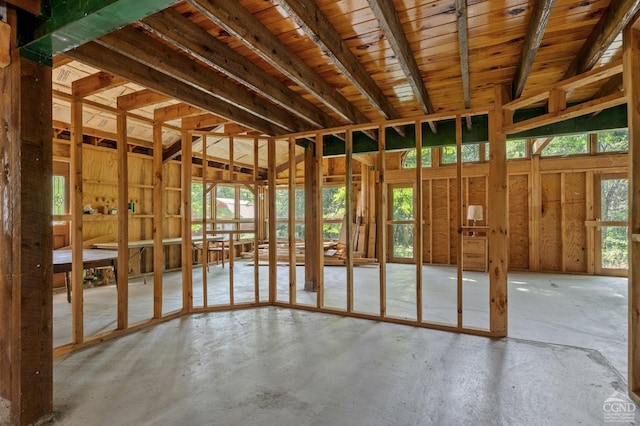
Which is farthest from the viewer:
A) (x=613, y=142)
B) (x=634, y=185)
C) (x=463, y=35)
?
(x=613, y=142)

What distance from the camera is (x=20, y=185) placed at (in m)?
1.80

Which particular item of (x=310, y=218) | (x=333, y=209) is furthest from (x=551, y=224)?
(x=310, y=218)

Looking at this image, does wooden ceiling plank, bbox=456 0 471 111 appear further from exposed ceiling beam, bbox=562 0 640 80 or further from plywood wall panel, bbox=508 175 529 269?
plywood wall panel, bbox=508 175 529 269

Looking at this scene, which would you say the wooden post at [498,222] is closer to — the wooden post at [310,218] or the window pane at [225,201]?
the wooden post at [310,218]

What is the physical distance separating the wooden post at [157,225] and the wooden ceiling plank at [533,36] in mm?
3915

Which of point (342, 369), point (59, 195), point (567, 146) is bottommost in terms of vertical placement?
point (342, 369)

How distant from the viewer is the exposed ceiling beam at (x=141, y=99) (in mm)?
3328

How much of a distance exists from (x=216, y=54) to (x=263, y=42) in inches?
17.2

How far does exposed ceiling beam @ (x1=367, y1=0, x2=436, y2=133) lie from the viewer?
1.89 meters

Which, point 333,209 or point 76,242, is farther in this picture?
point 333,209

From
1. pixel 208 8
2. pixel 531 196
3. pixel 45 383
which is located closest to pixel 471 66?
pixel 208 8

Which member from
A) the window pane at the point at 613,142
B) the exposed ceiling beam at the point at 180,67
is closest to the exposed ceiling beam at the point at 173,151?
the exposed ceiling beam at the point at 180,67

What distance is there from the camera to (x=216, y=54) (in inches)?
96.4

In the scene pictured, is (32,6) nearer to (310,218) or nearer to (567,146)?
(310,218)
